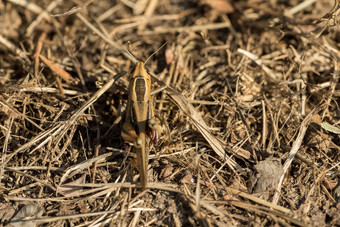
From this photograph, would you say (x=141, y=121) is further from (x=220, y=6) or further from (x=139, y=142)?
(x=220, y=6)

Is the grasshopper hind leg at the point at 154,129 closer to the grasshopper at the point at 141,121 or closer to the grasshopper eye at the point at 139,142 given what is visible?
the grasshopper at the point at 141,121

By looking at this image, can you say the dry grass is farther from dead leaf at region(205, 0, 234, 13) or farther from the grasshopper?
the grasshopper

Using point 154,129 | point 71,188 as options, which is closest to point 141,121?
point 154,129

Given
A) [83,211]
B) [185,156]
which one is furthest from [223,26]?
[83,211]

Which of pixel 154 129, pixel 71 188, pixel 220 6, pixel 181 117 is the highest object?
pixel 220 6

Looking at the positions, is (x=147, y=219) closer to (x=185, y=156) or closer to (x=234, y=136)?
(x=185, y=156)

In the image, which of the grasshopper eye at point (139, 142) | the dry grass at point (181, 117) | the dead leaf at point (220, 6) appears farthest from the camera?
the dead leaf at point (220, 6)

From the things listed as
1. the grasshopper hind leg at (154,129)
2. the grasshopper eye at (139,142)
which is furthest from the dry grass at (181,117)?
the grasshopper eye at (139,142)
